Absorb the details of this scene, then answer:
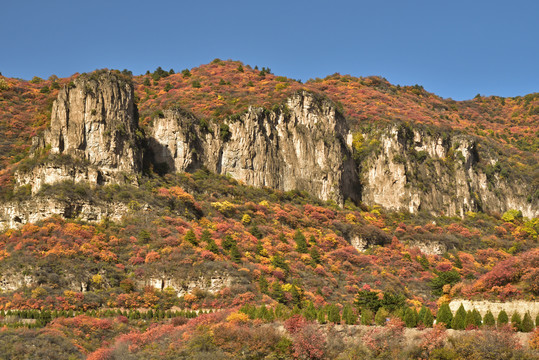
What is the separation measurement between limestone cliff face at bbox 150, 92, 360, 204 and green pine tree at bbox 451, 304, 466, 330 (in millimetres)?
60477

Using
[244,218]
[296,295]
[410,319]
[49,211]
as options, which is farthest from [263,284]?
[49,211]

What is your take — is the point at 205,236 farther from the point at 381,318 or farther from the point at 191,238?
the point at 381,318

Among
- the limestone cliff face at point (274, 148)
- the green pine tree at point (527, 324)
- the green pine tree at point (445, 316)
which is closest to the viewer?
the green pine tree at point (527, 324)

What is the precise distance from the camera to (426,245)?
96.0 m

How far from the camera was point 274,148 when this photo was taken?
10594cm

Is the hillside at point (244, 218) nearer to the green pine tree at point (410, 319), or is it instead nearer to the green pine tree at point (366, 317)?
the green pine tree at point (410, 319)

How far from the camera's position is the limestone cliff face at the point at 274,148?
98188mm

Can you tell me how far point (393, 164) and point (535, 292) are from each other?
2814 inches

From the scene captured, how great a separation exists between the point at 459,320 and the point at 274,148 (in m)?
66.8

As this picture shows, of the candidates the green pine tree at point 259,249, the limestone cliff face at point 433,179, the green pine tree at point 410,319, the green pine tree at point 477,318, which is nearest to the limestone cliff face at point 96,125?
the green pine tree at point 259,249

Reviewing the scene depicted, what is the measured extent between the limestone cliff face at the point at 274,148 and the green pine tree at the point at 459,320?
2381 inches

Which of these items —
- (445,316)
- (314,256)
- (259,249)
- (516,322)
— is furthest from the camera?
(314,256)

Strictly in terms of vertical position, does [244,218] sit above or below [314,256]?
above

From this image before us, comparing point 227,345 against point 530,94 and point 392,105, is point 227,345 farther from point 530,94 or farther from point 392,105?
point 530,94
